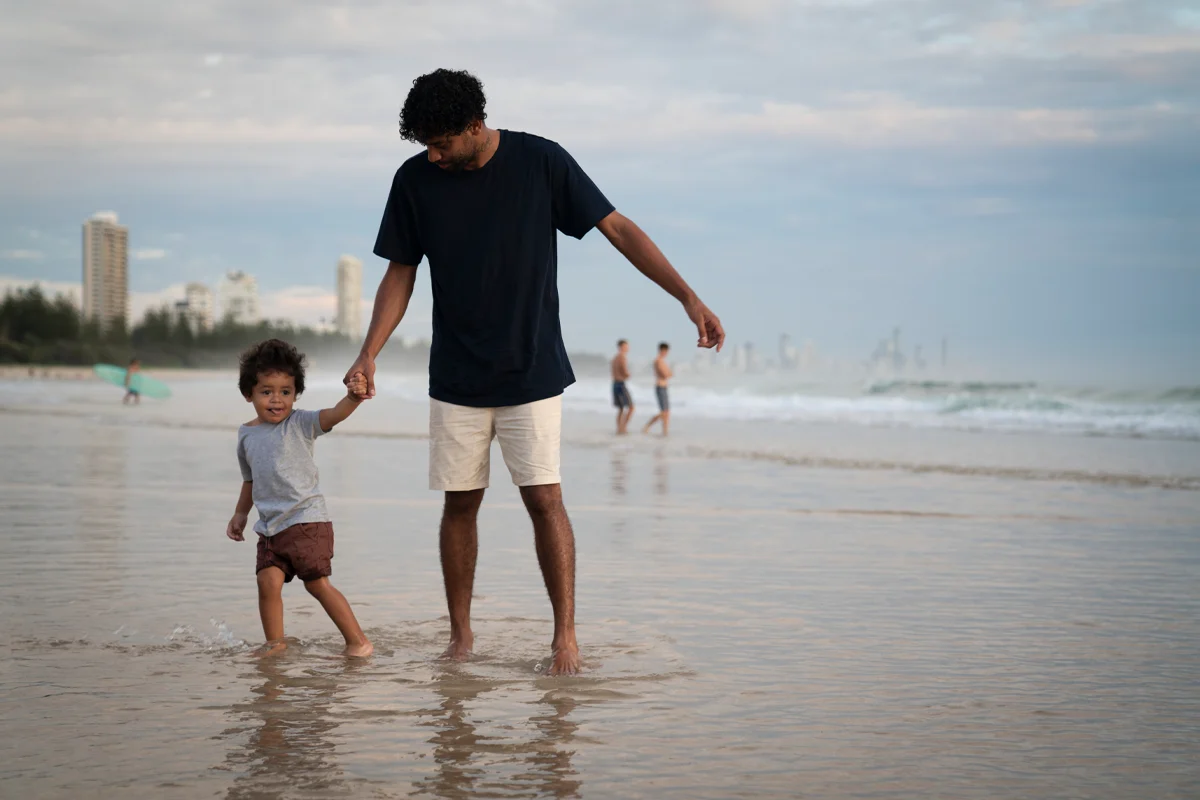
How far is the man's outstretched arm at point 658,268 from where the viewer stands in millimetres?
4426

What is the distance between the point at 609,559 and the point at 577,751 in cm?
377

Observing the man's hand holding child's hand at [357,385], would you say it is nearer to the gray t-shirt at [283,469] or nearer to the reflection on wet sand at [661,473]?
the gray t-shirt at [283,469]

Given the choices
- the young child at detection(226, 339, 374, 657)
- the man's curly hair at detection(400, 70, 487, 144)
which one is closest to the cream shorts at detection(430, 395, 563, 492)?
the young child at detection(226, 339, 374, 657)

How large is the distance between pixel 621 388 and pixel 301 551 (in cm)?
1931

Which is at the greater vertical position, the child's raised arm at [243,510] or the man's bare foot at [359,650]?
the child's raised arm at [243,510]

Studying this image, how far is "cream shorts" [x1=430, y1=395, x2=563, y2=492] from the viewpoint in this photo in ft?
14.7

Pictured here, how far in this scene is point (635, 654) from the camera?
4.55 meters

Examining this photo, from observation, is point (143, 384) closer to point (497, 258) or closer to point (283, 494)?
point (283, 494)

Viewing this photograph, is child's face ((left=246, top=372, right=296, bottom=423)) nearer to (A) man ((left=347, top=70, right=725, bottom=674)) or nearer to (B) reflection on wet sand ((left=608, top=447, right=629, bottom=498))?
(A) man ((left=347, top=70, right=725, bottom=674))

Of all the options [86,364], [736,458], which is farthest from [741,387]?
[86,364]

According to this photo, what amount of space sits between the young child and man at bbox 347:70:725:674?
329 mm

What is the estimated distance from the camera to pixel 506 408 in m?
4.51

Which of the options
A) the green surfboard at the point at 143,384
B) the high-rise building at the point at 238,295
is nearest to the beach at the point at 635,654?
the green surfboard at the point at 143,384

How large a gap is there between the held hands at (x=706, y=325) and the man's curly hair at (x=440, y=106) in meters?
1.02
